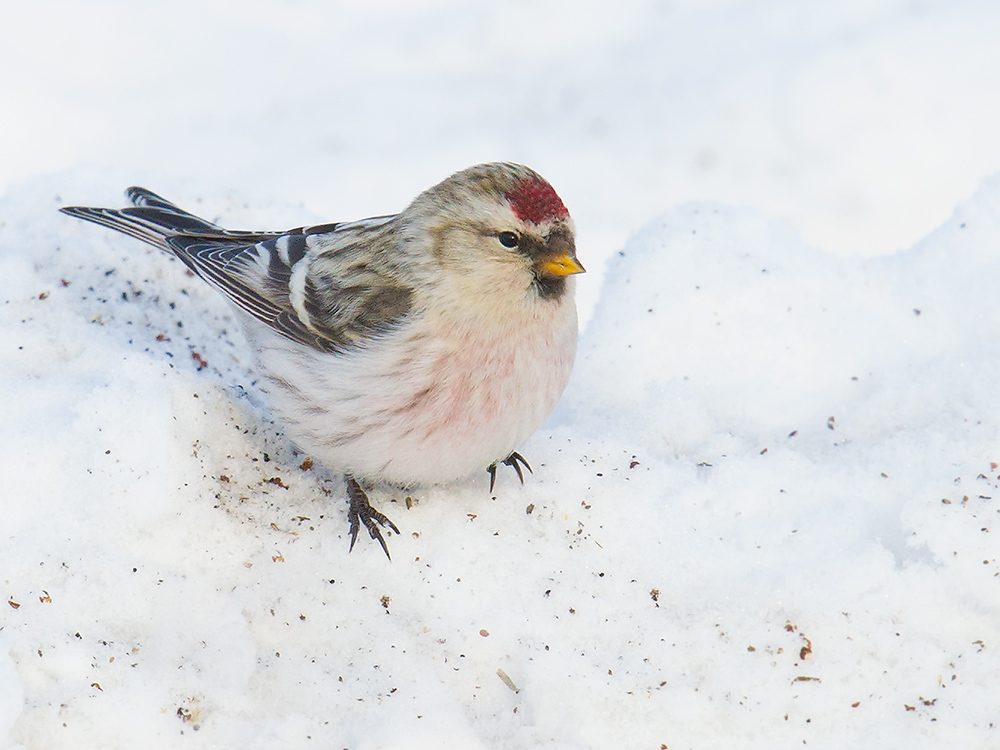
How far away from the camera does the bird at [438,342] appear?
7.49ft

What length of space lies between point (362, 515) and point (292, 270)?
647mm

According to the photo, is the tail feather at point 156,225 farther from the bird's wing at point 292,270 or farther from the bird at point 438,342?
the bird at point 438,342

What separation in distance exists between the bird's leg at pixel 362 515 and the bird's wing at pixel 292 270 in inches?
12.3

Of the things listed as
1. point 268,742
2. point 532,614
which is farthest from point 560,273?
point 268,742

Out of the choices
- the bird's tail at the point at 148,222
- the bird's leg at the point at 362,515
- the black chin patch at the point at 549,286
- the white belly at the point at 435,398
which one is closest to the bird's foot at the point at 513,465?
the white belly at the point at 435,398

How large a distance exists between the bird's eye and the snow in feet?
1.86

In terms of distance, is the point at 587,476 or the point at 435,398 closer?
the point at 435,398

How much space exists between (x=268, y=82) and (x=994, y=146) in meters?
2.89

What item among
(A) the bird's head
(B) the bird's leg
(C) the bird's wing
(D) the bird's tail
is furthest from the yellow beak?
(D) the bird's tail

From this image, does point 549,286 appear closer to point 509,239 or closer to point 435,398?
point 509,239

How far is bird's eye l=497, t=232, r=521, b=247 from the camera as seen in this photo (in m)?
2.28

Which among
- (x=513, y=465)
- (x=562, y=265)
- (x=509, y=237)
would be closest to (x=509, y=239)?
(x=509, y=237)

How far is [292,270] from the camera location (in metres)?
2.66

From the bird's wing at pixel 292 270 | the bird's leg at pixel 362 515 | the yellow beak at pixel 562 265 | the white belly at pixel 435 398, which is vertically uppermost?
the yellow beak at pixel 562 265
